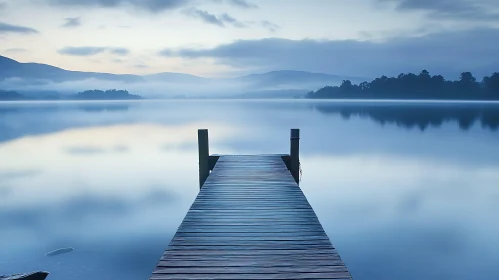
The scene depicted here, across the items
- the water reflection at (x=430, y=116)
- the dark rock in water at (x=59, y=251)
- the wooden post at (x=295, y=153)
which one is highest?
the wooden post at (x=295, y=153)

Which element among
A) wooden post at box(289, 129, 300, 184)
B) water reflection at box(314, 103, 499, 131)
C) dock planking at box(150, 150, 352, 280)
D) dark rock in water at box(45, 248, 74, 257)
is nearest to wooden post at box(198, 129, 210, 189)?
wooden post at box(289, 129, 300, 184)

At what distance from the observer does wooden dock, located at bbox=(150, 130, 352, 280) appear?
4.21m

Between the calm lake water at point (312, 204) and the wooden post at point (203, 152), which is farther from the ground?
the wooden post at point (203, 152)

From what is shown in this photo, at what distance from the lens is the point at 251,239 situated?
16.9 feet

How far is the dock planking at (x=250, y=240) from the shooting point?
13.8 feet

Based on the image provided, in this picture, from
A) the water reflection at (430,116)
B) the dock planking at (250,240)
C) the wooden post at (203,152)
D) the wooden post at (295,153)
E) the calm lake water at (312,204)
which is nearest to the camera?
the dock planking at (250,240)

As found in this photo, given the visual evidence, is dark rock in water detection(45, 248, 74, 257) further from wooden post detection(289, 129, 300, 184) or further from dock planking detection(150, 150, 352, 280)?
wooden post detection(289, 129, 300, 184)

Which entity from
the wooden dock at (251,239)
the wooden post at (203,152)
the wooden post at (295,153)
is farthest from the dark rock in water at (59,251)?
the wooden post at (295,153)

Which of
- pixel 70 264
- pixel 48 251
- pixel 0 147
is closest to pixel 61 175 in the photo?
pixel 48 251

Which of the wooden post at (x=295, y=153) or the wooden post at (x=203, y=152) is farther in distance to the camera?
the wooden post at (x=295, y=153)

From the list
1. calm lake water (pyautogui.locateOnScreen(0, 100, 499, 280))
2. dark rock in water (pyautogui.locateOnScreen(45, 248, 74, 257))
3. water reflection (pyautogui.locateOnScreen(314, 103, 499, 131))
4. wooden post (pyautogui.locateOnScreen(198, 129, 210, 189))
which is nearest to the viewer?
calm lake water (pyautogui.locateOnScreen(0, 100, 499, 280))

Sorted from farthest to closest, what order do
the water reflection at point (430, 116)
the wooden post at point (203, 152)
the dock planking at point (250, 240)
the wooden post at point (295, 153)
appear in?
the water reflection at point (430, 116), the wooden post at point (295, 153), the wooden post at point (203, 152), the dock planking at point (250, 240)

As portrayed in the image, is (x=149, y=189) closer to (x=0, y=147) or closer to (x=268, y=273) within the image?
(x=268, y=273)

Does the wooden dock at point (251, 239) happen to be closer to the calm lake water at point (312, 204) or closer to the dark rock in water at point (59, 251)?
the calm lake water at point (312, 204)
